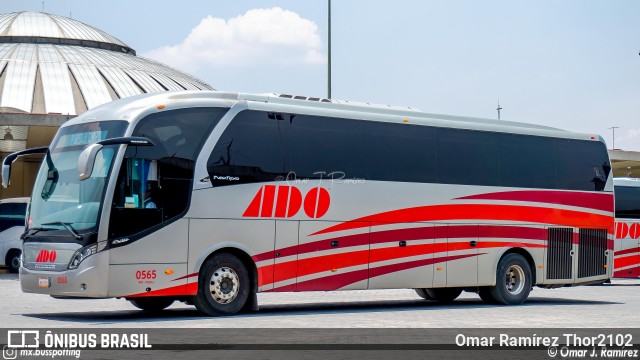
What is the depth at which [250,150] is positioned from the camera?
17141 millimetres

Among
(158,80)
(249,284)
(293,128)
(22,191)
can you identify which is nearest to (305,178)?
Result: (293,128)

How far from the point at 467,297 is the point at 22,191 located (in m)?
28.4

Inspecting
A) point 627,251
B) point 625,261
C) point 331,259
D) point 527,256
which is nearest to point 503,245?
point 527,256

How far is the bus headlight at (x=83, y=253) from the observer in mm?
15422

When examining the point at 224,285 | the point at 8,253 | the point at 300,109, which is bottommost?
the point at 8,253

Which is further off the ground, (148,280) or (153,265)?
(153,265)

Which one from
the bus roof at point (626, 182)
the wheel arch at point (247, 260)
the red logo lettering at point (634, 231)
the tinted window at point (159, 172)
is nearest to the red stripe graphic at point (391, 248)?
the wheel arch at point (247, 260)

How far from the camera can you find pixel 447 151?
20.2 m

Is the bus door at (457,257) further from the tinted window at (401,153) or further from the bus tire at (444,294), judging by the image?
the bus tire at (444,294)

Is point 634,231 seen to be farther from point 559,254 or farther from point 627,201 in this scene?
point 559,254

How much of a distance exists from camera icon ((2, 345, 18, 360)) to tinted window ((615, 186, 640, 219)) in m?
23.2

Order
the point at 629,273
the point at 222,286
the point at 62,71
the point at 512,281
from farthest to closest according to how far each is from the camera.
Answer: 1. the point at 62,71
2. the point at 629,273
3. the point at 512,281
4. the point at 222,286

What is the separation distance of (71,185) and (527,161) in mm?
9808

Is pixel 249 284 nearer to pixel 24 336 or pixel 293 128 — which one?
pixel 293 128
